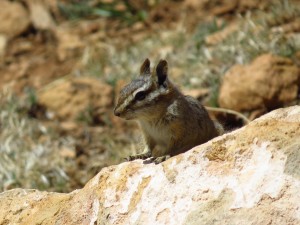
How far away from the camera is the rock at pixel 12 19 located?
12.4 meters

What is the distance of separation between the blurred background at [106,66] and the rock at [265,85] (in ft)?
0.04

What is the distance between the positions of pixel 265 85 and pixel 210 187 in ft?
12.7

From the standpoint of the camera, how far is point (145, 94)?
5738 mm

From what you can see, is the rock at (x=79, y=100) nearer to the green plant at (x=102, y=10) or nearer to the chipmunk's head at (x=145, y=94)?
the green plant at (x=102, y=10)

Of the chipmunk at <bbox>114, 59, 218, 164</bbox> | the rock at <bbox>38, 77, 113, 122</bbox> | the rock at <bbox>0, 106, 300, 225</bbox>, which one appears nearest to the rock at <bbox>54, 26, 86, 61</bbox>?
the rock at <bbox>38, 77, 113, 122</bbox>

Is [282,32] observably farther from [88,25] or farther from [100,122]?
[88,25]

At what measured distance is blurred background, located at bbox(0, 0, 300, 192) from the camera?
8070mm

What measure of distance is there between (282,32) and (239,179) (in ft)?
17.4

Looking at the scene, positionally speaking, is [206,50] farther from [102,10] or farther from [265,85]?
[102,10]

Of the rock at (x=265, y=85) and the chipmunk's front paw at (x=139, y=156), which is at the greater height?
the chipmunk's front paw at (x=139, y=156)

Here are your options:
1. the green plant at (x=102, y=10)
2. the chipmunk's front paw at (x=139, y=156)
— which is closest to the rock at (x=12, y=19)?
the green plant at (x=102, y=10)

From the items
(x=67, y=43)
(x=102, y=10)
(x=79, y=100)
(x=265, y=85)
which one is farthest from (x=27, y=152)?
(x=102, y=10)

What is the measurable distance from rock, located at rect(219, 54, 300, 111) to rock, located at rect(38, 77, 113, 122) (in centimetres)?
211

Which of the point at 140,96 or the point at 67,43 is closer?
the point at 140,96
